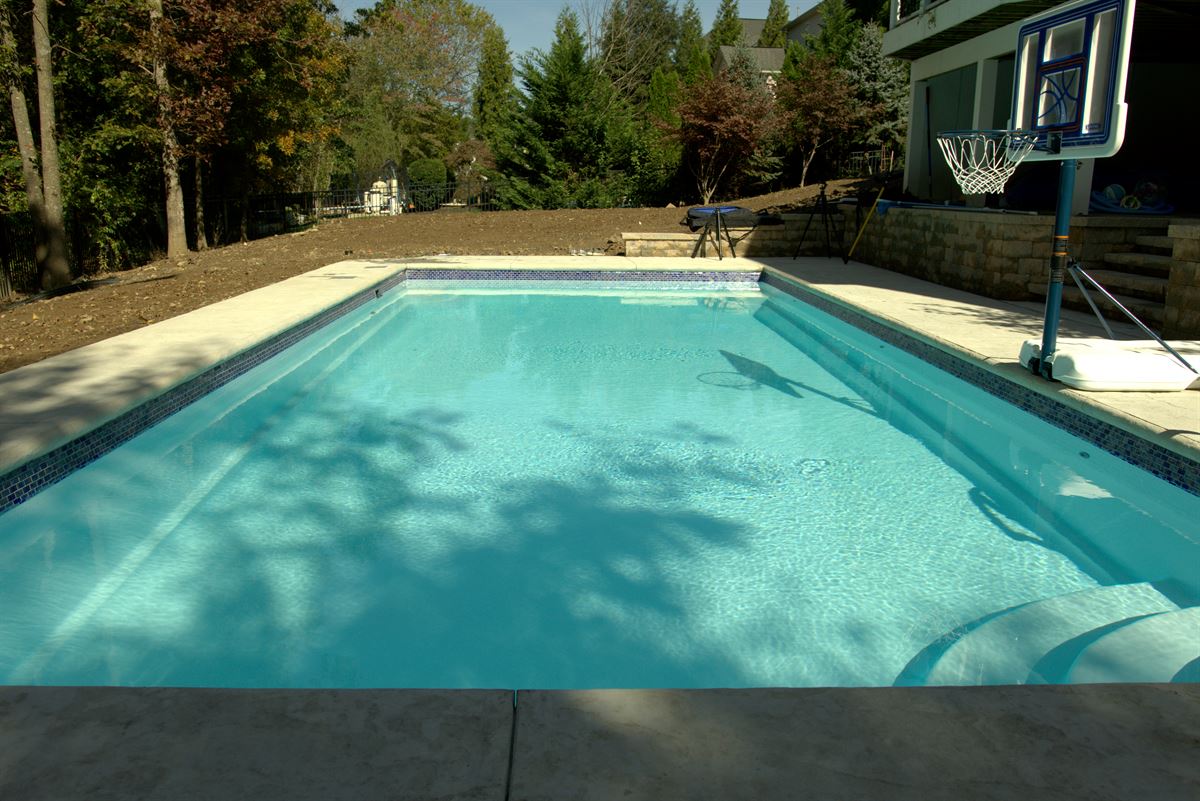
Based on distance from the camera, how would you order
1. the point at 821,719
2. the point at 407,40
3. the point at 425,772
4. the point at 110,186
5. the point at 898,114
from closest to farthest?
the point at 425,772, the point at 821,719, the point at 110,186, the point at 898,114, the point at 407,40

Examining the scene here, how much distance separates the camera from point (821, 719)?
192 cm

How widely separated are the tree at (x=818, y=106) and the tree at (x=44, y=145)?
1501 centimetres

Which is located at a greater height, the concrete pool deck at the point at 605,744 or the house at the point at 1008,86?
the house at the point at 1008,86

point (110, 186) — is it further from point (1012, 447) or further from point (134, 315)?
point (1012, 447)

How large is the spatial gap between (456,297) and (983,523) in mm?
8654

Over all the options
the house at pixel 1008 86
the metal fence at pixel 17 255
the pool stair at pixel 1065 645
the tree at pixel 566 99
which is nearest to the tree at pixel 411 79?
the tree at pixel 566 99

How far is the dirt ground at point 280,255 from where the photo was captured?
8.09 m

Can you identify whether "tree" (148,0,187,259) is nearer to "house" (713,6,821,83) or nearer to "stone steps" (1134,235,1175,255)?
"stone steps" (1134,235,1175,255)

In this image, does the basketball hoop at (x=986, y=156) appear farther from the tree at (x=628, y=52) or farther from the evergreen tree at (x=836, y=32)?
the tree at (x=628, y=52)

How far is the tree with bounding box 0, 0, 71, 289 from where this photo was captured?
447 inches

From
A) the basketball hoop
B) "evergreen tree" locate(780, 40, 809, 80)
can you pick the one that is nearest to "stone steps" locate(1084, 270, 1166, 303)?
the basketball hoop

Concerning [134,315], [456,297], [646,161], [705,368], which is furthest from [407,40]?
[705,368]

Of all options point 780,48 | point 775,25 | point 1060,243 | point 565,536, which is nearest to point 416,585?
point 565,536

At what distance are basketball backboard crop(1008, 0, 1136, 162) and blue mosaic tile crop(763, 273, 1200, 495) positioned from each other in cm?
149
